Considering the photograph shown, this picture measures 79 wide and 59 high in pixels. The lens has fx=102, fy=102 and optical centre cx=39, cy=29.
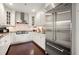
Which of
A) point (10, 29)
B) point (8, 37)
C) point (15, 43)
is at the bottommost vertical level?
point (15, 43)

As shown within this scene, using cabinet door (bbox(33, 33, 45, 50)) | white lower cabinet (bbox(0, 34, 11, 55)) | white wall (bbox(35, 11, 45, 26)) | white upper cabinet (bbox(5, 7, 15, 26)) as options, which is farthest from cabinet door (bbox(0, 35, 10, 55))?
white wall (bbox(35, 11, 45, 26))

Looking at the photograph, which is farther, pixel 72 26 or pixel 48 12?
pixel 48 12

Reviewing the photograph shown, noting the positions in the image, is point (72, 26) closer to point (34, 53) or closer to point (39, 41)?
point (39, 41)

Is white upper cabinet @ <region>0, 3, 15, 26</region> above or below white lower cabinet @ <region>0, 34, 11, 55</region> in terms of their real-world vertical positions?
above

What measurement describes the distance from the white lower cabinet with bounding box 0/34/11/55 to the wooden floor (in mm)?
74

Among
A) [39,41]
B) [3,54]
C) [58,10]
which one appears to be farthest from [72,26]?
[3,54]

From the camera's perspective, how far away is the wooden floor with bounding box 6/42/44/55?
1.87 m

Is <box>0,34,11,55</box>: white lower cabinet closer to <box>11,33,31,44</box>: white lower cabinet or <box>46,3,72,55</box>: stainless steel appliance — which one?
<box>11,33,31,44</box>: white lower cabinet

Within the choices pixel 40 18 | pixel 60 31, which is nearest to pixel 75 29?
pixel 60 31

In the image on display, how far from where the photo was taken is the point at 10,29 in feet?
6.13

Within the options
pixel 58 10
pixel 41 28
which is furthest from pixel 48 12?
pixel 41 28

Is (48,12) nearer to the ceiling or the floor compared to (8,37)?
nearer to the ceiling

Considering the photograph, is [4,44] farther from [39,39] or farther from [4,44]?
[39,39]

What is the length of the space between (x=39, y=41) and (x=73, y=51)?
65 cm
